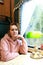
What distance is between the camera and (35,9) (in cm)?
219

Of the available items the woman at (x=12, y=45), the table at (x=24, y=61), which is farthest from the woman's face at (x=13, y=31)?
the table at (x=24, y=61)

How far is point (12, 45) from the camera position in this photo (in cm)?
184

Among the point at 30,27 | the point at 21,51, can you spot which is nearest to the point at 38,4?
the point at 30,27

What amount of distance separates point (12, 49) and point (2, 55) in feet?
0.69

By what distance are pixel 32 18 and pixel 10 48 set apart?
652 millimetres

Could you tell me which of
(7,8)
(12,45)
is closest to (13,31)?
(12,45)

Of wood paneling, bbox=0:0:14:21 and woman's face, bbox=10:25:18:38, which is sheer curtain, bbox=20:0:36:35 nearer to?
wood paneling, bbox=0:0:14:21

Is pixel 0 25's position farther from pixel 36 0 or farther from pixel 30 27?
pixel 36 0

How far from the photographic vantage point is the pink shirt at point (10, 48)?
65.2 inches

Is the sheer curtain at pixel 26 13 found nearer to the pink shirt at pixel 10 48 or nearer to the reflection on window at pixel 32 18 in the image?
the reflection on window at pixel 32 18

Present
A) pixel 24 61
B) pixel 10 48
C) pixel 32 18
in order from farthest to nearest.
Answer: pixel 32 18 < pixel 10 48 < pixel 24 61

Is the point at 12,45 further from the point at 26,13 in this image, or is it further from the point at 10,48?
the point at 26,13

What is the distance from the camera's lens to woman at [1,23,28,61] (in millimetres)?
1664

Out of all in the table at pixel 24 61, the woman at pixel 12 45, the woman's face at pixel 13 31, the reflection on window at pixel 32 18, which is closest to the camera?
the table at pixel 24 61
